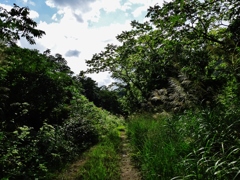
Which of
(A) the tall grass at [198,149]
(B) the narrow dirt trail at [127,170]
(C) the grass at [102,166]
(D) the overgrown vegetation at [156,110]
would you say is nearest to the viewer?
(A) the tall grass at [198,149]

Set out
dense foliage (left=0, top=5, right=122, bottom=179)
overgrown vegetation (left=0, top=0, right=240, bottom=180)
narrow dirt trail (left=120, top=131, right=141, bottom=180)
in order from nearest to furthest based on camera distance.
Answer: overgrown vegetation (left=0, top=0, right=240, bottom=180), dense foliage (left=0, top=5, right=122, bottom=179), narrow dirt trail (left=120, top=131, right=141, bottom=180)

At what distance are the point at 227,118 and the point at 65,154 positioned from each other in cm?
445

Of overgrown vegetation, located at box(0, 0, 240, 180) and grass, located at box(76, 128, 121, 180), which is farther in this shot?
grass, located at box(76, 128, 121, 180)

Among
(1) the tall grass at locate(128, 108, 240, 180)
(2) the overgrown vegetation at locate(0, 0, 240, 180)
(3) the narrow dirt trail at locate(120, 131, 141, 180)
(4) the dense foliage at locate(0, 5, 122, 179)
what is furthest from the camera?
(3) the narrow dirt trail at locate(120, 131, 141, 180)

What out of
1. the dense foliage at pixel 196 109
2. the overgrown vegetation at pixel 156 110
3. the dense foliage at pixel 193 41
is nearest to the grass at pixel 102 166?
the overgrown vegetation at pixel 156 110

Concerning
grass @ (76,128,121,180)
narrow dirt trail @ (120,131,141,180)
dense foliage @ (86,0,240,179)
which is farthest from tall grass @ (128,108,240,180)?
grass @ (76,128,121,180)

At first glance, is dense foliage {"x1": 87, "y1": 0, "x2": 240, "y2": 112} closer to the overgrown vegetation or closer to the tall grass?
the overgrown vegetation

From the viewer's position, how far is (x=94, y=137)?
747 cm

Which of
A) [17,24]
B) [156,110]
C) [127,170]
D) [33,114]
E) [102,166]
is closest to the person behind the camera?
[17,24]

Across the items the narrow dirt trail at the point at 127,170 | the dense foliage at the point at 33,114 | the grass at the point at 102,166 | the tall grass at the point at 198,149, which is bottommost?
the narrow dirt trail at the point at 127,170

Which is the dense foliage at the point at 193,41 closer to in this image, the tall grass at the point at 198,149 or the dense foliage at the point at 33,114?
the tall grass at the point at 198,149

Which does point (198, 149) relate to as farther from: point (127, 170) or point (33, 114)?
point (33, 114)

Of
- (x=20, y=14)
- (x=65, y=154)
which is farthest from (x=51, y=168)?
(x=20, y=14)

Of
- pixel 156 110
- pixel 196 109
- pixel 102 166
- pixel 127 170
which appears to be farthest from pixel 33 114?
pixel 196 109
